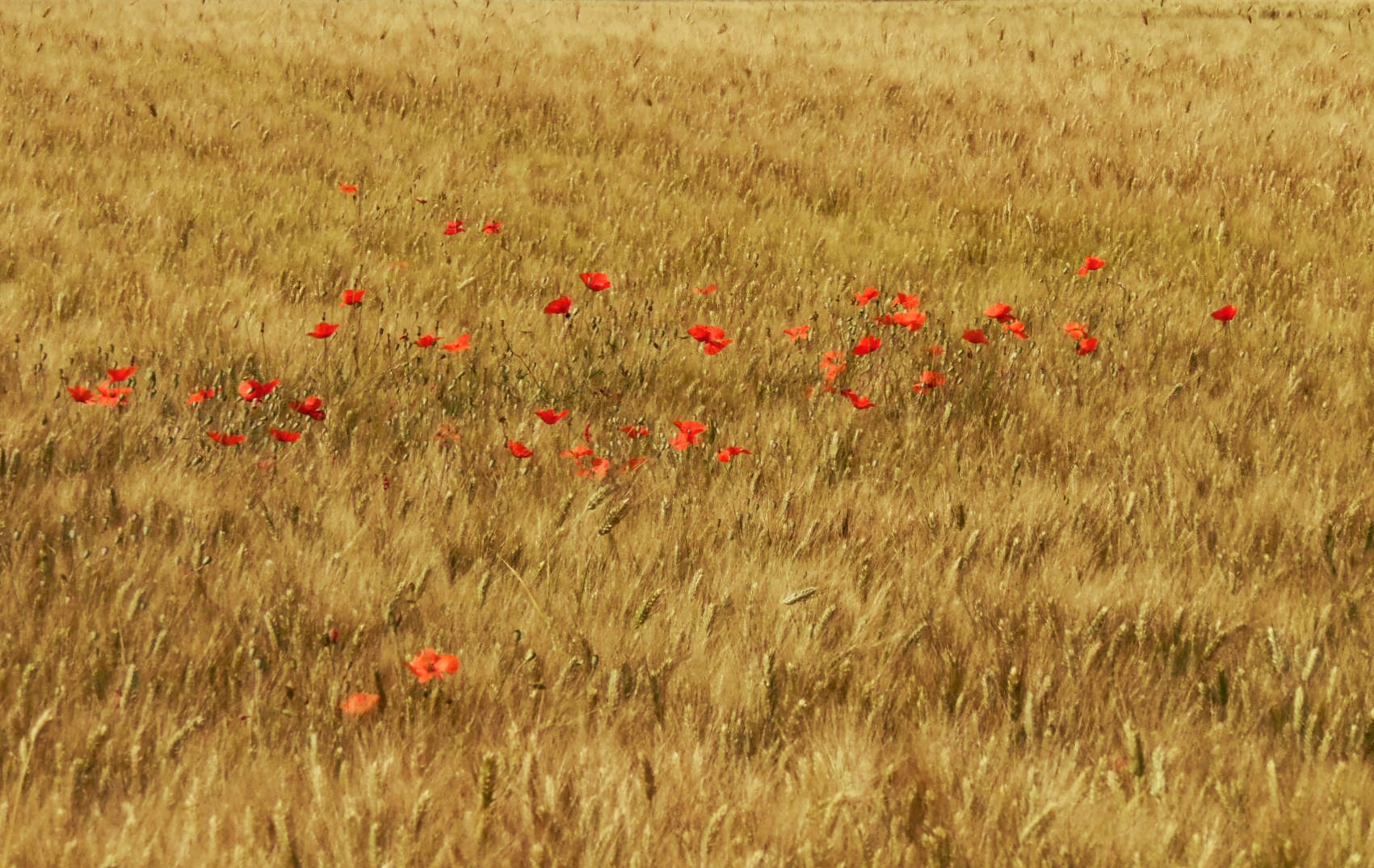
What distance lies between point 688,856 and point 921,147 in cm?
580

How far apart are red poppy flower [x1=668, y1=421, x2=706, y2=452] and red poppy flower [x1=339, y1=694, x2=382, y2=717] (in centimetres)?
109

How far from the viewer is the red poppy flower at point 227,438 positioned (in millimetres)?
2465

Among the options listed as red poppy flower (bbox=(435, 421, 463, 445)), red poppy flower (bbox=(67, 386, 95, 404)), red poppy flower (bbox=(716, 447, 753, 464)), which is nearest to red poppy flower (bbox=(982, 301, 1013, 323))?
red poppy flower (bbox=(716, 447, 753, 464))

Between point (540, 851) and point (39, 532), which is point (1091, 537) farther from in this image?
point (39, 532)

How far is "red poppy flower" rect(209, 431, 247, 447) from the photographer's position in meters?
2.46

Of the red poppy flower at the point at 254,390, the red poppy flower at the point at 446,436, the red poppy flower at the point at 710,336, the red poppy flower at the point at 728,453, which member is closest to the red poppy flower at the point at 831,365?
the red poppy flower at the point at 710,336

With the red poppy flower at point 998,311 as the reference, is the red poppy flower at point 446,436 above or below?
below

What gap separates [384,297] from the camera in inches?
154

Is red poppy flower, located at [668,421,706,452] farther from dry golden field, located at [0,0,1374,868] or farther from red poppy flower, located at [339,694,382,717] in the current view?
red poppy flower, located at [339,694,382,717]

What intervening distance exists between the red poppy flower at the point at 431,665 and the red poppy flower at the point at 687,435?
3.28 ft

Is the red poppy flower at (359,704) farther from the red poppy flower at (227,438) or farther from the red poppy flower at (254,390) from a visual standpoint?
the red poppy flower at (254,390)

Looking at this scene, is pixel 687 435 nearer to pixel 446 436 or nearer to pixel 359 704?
pixel 446 436

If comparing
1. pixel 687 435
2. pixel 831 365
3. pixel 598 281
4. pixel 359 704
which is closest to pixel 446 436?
pixel 687 435

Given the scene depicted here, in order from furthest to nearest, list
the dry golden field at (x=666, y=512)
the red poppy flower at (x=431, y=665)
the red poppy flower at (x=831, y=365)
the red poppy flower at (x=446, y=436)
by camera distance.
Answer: the red poppy flower at (x=831, y=365) < the red poppy flower at (x=446, y=436) < the red poppy flower at (x=431, y=665) < the dry golden field at (x=666, y=512)
